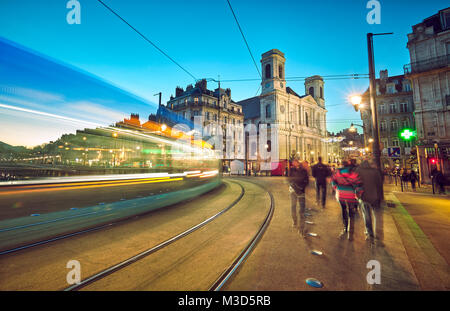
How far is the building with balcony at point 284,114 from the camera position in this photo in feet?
146

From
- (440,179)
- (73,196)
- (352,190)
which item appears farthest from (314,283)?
(440,179)

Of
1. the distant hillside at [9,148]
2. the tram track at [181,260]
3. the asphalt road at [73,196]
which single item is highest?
the distant hillside at [9,148]

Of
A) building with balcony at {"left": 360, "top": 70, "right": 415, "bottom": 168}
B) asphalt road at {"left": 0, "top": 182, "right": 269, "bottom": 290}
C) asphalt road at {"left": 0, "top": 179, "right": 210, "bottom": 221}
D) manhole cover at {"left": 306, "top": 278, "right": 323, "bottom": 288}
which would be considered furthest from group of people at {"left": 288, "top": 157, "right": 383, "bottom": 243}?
building with balcony at {"left": 360, "top": 70, "right": 415, "bottom": 168}

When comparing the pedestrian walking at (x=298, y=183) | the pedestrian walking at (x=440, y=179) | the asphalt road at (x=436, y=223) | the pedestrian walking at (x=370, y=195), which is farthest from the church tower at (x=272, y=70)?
the pedestrian walking at (x=370, y=195)

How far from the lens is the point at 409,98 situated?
3178cm

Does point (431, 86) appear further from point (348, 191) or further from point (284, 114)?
point (284, 114)

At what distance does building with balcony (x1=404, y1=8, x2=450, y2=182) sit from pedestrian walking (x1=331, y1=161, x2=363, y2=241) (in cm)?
1826

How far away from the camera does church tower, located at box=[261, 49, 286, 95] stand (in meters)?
43.6

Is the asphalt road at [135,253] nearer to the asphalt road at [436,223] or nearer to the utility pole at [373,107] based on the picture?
the asphalt road at [436,223]

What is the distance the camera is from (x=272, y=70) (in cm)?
4388

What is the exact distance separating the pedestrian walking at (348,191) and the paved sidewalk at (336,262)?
30 centimetres

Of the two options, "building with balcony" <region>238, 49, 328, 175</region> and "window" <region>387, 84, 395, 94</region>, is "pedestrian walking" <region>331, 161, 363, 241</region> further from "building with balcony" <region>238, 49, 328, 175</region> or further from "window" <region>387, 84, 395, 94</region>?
"window" <region>387, 84, 395, 94</region>
